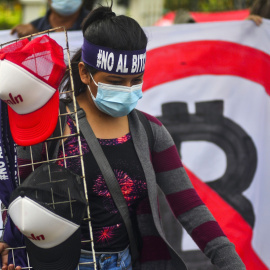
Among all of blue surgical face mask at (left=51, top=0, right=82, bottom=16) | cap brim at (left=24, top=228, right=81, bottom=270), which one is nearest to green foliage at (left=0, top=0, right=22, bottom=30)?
blue surgical face mask at (left=51, top=0, right=82, bottom=16)

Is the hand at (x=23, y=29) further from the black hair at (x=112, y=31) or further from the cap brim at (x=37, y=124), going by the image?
the cap brim at (x=37, y=124)

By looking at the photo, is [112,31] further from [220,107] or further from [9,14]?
[9,14]

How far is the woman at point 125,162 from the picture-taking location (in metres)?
2.55

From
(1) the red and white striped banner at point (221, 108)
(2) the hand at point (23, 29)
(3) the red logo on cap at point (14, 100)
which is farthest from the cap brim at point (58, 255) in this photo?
(2) the hand at point (23, 29)

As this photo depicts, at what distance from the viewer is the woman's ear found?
2672mm

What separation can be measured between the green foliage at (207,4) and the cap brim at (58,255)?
7.14 metres

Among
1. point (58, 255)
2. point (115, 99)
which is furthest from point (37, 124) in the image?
point (58, 255)

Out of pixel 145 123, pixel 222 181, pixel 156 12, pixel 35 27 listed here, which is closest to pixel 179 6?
pixel 156 12

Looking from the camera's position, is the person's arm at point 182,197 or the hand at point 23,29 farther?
the hand at point 23,29

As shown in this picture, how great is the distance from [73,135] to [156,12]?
11.8m

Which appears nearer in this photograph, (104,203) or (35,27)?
(104,203)

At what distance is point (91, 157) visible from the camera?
2539 millimetres

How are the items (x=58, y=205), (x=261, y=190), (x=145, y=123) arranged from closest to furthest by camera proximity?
(x=58, y=205)
(x=145, y=123)
(x=261, y=190)

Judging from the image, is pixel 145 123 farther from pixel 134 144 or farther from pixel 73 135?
pixel 73 135
